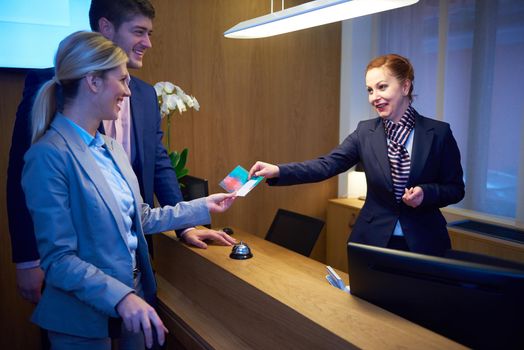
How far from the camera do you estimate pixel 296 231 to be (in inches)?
95.0

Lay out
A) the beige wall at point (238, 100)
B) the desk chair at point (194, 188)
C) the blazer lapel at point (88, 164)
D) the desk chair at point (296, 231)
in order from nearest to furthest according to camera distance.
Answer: the blazer lapel at point (88, 164) < the desk chair at point (296, 231) < the desk chair at point (194, 188) < the beige wall at point (238, 100)

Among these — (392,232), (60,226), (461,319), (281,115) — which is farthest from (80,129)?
(281,115)

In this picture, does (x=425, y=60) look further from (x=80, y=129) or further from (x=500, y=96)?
(x=80, y=129)

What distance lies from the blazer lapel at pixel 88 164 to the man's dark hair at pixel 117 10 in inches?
30.2

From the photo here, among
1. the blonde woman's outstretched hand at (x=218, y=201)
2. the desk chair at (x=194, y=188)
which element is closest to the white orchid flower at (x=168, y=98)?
the desk chair at (x=194, y=188)

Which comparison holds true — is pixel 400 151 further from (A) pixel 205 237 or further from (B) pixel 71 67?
(B) pixel 71 67

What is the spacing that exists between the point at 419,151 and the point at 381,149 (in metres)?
0.19

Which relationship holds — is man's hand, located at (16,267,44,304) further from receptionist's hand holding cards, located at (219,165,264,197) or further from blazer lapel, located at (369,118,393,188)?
blazer lapel, located at (369,118,393,188)

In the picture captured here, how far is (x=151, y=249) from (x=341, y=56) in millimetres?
2756

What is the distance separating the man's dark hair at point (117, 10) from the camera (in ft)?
6.50

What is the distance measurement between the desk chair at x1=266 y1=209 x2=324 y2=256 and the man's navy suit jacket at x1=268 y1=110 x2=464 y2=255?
0.74ft

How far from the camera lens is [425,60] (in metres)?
3.78

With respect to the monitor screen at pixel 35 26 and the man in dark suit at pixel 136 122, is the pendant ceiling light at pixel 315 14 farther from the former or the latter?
the monitor screen at pixel 35 26

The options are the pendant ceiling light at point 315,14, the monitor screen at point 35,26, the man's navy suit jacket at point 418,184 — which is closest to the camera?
the pendant ceiling light at point 315,14
